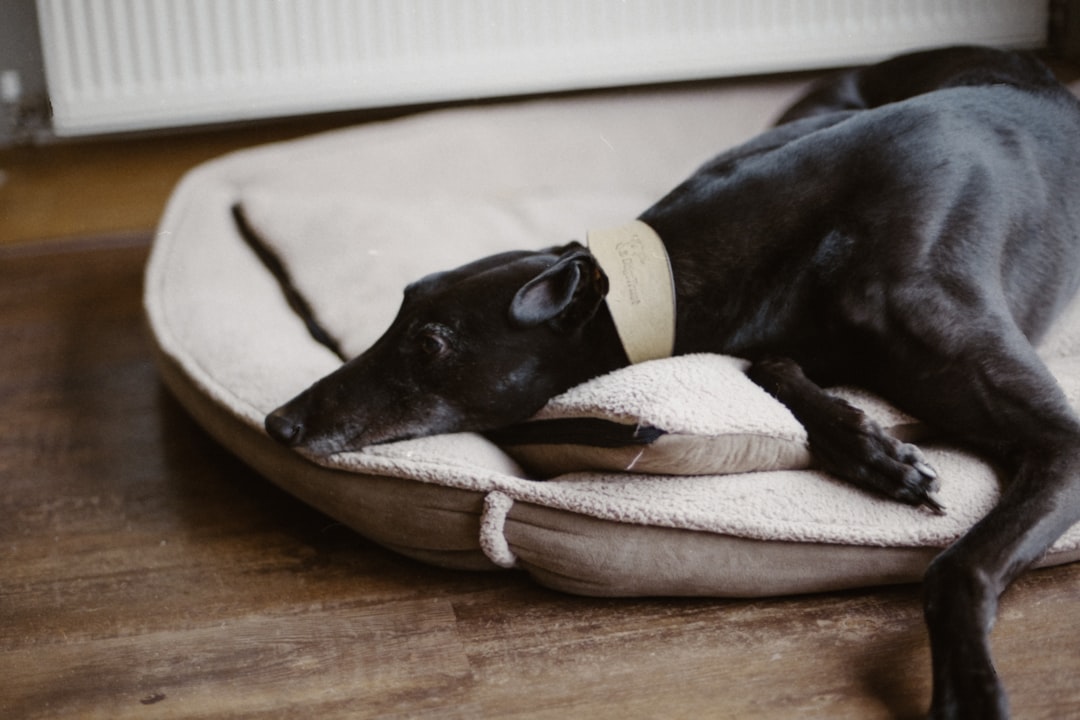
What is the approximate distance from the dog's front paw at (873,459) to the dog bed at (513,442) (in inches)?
0.7

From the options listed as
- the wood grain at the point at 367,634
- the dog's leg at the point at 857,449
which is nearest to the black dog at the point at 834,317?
the dog's leg at the point at 857,449

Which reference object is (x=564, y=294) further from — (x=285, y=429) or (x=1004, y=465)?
(x=1004, y=465)

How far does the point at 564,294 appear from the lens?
146cm

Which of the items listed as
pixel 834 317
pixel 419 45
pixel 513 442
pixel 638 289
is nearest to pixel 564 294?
pixel 638 289

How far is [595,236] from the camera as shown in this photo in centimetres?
151

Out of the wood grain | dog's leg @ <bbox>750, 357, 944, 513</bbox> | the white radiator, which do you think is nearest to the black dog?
dog's leg @ <bbox>750, 357, 944, 513</bbox>

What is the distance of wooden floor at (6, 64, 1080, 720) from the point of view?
1.28 metres

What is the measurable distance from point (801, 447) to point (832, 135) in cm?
49

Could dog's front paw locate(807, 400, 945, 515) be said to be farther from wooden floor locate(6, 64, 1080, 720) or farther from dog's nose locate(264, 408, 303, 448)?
dog's nose locate(264, 408, 303, 448)

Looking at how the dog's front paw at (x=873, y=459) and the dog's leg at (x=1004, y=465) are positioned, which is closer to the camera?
the dog's leg at (x=1004, y=465)

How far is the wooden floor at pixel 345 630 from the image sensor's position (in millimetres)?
1276

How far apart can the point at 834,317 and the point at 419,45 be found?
1604mm

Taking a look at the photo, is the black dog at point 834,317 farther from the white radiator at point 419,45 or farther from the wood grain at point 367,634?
the white radiator at point 419,45

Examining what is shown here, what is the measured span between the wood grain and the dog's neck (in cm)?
35
